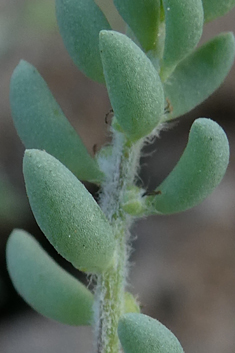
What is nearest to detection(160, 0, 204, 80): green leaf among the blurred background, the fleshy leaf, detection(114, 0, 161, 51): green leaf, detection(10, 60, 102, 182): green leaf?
detection(114, 0, 161, 51): green leaf

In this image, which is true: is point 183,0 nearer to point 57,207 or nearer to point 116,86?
point 116,86

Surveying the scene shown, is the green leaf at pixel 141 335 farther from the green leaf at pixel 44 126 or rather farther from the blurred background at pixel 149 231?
the blurred background at pixel 149 231

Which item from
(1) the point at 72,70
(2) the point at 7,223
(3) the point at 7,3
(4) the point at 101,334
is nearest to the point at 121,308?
(4) the point at 101,334

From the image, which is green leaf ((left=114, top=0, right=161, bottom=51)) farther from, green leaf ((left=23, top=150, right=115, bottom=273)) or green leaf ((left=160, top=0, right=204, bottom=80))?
green leaf ((left=23, top=150, right=115, bottom=273))

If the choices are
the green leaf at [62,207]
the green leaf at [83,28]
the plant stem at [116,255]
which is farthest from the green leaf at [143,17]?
the green leaf at [62,207]

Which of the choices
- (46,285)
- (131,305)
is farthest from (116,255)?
(46,285)
